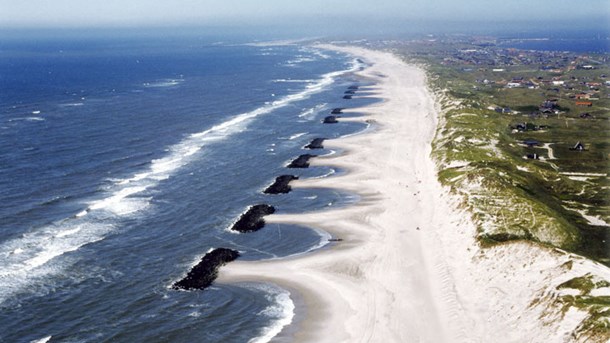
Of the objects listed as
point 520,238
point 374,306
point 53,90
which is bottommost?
point 374,306

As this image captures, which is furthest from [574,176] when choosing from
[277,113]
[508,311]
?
[277,113]

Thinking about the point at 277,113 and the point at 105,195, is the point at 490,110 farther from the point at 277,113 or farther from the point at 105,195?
the point at 105,195

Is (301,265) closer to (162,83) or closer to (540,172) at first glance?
(540,172)

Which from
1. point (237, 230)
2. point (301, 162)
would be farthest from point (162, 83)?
point (237, 230)

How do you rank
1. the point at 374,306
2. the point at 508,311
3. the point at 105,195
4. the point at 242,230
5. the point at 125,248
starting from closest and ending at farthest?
the point at 508,311 < the point at 374,306 < the point at 125,248 < the point at 242,230 < the point at 105,195

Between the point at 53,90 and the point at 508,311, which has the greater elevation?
the point at 53,90

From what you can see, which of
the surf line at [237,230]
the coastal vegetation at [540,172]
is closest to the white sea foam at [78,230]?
the surf line at [237,230]

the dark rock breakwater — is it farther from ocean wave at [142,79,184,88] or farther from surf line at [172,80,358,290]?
ocean wave at [142,79,184,88]
